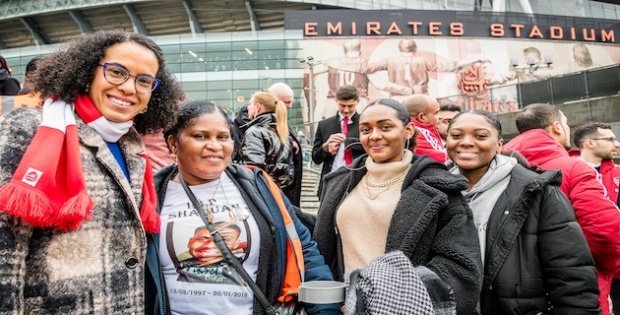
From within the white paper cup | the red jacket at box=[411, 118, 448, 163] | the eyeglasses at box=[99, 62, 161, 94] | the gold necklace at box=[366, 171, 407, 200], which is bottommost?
the white paper cup

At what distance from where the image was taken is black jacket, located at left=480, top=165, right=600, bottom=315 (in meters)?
2.30

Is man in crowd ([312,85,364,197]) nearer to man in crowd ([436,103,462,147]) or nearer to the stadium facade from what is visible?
man in crowd ([436,103,462,147])

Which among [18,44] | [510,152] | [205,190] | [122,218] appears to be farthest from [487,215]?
[18,44]

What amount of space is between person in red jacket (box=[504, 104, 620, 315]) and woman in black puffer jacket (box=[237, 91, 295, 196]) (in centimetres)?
192

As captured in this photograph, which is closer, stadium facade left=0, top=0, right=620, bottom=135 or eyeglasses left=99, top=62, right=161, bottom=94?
eyeglasses left=99, top=62, right=161, bottom=94

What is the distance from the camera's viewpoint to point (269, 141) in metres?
3.96

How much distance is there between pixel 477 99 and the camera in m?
19.4

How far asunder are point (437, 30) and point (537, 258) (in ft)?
119

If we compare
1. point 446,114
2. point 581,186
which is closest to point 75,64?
point 581,186

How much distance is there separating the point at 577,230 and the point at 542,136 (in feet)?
3.47

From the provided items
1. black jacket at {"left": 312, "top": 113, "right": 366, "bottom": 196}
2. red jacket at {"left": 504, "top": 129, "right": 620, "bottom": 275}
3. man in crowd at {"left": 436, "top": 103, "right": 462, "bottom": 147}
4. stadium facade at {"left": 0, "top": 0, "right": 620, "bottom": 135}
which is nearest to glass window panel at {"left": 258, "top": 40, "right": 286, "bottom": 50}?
stadium facade at {"left": 0, "top": 0, "right": 620, "bottom": 135}

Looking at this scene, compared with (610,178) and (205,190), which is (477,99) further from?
(205,190)

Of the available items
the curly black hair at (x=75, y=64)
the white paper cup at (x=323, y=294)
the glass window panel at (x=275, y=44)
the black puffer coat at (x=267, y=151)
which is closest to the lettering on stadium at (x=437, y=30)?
the glass window panel at (x=275, y=44)

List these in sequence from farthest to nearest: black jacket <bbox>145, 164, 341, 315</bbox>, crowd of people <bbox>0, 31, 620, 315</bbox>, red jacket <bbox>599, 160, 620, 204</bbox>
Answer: red jacket <bbox>599, 160, 620, 204</bbox> < black jacket <bbox>145, 164, 341, 315</bbox> < crowd of people <bbox>0, 31, 620, 315</bbox>
